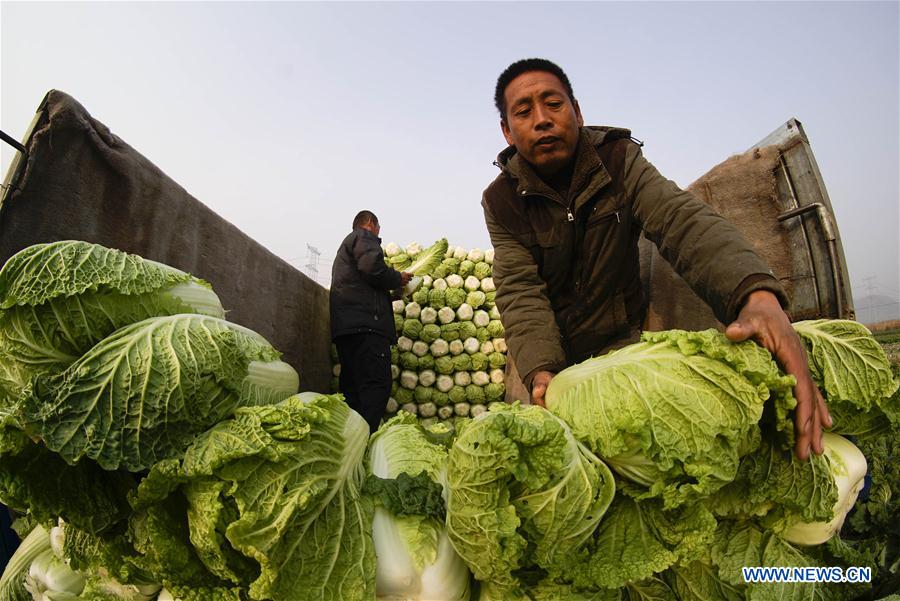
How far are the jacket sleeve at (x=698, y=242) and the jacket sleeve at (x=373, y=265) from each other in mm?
3699

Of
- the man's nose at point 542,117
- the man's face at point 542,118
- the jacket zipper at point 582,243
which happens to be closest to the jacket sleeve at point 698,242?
the jacket zipper at point 582,243

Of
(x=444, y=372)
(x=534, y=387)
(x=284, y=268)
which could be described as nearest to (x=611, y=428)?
(x=534, y=387)

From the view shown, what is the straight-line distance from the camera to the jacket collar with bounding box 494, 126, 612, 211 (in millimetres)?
3127

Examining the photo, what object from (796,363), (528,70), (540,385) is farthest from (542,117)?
(796,363)

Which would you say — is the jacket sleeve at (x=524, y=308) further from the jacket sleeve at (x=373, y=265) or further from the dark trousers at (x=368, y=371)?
the dark trousers at (x=368, y=371)

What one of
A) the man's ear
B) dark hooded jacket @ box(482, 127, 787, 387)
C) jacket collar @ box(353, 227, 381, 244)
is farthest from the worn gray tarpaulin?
the man's ear

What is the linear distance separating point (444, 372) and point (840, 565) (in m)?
5.58

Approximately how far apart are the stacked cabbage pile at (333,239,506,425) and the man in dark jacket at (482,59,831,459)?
3683 mm

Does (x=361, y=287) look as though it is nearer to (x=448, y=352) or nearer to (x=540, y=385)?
(x=448, y=352)

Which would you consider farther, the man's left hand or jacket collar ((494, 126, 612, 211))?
jacket collar ((494, 126, 612, 211))

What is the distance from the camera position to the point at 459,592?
65.6 inches

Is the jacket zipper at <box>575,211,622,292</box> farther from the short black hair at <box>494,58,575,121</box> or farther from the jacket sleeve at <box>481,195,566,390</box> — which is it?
the short black hair at <box>494,58,575,121</box>

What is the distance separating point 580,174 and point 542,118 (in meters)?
0.46

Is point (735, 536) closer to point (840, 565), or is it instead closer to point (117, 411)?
point (840, 565)
